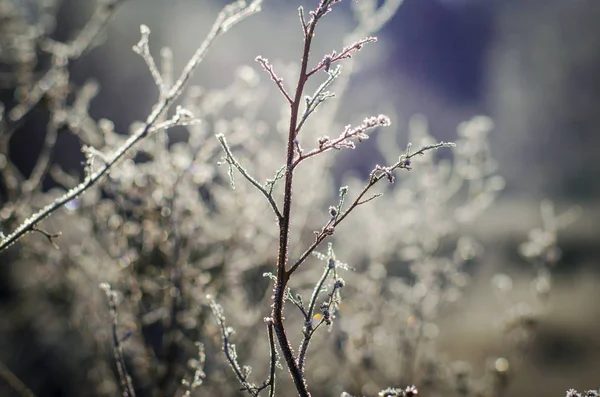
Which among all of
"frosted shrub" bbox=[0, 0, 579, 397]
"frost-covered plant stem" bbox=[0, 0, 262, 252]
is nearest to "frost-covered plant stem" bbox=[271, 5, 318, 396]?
"frost-covered plant stem" bbox=[0, 0, 262, 252]

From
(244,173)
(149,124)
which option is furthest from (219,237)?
(244,173)

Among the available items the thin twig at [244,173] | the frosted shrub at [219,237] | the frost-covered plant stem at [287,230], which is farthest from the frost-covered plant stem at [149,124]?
the frosted shrub at [219,237]

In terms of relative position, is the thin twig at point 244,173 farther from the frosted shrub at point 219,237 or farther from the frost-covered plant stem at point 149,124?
the frosted shrub at point 219,237

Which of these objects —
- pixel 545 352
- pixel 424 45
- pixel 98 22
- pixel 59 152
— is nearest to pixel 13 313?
pixel 59 152

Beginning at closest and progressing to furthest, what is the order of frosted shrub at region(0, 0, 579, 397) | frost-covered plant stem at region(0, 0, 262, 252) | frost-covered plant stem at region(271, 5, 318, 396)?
frost-covered plant stem at region(271, 5, 318, 396)
frost-covered plant stem at region(0, 0, 262, 252)
frosted shrub at region(0, 0, 579, 397)

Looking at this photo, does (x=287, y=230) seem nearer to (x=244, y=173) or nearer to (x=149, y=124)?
(x=244, y=173)

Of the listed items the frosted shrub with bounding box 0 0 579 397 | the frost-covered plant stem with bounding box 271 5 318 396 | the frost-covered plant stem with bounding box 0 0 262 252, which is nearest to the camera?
the frost-covered plant stem with bounding box 271 5 318 396

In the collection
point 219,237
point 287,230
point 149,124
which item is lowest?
point 287,230

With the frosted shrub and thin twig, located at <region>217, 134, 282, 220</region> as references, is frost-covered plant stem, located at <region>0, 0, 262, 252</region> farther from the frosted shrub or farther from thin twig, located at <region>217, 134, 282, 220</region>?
the frosted shrub

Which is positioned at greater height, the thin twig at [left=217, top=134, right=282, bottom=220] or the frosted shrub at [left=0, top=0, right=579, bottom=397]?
the frosted shrub at [left=0, top=0, right=579, bottom=397]

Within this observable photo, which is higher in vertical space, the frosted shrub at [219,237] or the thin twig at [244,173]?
the frosted shrub at [219,237]

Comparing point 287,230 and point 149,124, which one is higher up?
point 149,124

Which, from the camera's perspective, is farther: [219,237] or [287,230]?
[219,237]
